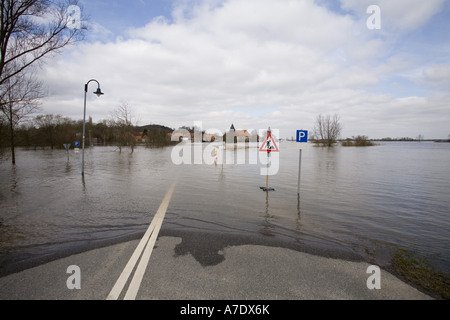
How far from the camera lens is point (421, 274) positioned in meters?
3.62

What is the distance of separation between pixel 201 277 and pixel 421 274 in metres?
3.57

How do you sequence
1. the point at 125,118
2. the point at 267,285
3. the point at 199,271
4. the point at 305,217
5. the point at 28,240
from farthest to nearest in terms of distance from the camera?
1. the point at 125,118
2. the point at 305,217
3. the point at 28,240
4. the point at 199,271
5. the point at 267,285

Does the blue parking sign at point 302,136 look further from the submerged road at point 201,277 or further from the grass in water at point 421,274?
the submerged road at point 201,277

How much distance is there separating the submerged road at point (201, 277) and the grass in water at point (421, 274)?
317 millimetres

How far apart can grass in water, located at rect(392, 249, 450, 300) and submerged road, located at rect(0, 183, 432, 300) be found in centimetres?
Result: 32

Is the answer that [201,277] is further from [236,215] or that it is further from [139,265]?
[236,215]

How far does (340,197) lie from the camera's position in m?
9.33

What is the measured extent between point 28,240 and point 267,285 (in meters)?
5.10

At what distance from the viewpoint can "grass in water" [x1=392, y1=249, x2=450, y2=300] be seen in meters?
3.26

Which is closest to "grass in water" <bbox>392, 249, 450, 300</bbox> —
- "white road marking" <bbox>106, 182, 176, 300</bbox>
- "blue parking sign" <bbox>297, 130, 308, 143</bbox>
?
"white road marking" <bbox>106, 182, 176, 300</bbox>
